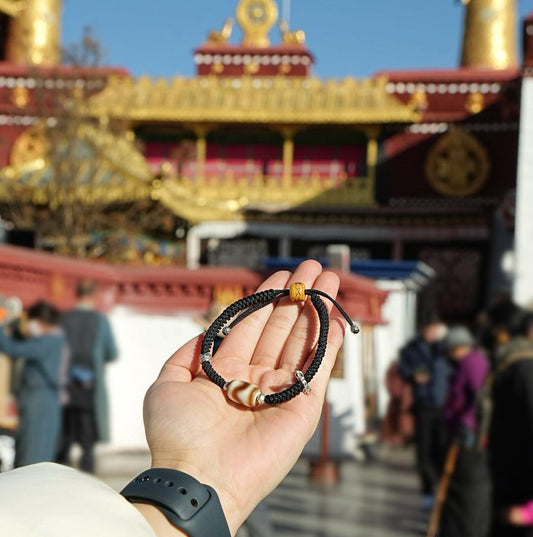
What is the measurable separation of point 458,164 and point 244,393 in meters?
20.6

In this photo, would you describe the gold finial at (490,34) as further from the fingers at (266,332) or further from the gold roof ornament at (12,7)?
the fingers at (266,332)

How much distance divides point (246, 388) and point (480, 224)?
64.3 ft

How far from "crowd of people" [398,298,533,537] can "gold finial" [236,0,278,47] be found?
1850 centimetres

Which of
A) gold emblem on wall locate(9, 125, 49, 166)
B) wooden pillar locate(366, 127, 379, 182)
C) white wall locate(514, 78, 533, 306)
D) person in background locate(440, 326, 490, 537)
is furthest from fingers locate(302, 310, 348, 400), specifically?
gold emblem on wall locate(9, 125, 49, 166)

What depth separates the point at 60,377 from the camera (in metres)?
5.66

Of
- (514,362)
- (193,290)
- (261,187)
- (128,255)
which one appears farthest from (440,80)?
(514,362)

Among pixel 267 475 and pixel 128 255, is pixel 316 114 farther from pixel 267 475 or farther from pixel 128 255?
pixel 267 475

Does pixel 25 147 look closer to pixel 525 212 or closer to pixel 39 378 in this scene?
pixel 525 212

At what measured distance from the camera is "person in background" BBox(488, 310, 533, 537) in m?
4.04

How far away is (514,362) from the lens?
13.6 feet

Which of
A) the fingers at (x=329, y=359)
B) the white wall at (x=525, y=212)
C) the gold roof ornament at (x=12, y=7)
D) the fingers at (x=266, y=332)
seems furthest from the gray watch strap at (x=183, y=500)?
the gold roof ornament at (x=12, y=7)

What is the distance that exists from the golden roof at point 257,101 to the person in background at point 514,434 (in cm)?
1687

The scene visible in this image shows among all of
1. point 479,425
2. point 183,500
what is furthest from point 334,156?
point 183,500

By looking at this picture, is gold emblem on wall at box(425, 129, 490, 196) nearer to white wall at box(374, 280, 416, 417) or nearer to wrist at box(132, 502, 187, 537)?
white wall at box(374, 280, 416, 417)
